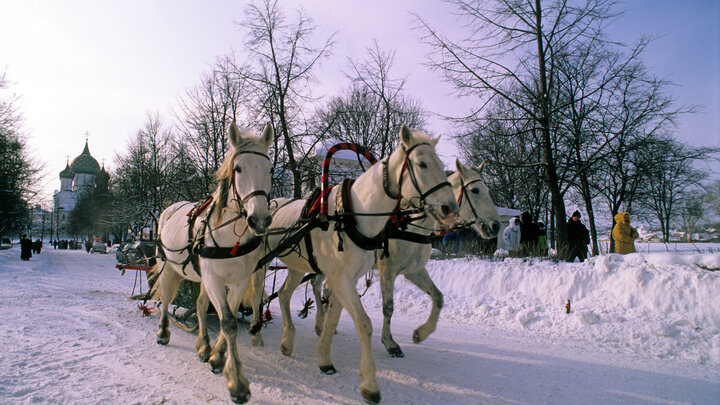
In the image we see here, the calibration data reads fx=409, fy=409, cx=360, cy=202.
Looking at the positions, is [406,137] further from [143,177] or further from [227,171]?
[143,177]

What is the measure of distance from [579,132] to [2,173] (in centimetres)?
2835

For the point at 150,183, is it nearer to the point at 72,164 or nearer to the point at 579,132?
the point at 579,132

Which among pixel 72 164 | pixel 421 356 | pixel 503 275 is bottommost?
pixel 421 356

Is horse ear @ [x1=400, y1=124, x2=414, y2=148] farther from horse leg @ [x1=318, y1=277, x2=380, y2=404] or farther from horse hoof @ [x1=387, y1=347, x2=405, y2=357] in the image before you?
horse hoof @ [x1=387, y1=347, x2=405, y2=357]

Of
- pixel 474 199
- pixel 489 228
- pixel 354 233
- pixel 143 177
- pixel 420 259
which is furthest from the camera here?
pixel 143 177

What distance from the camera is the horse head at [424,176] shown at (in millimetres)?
3396

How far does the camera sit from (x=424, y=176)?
3.53 metres

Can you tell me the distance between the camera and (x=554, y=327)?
20.6 feet

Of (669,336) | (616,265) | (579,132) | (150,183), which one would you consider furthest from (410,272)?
(150,183)

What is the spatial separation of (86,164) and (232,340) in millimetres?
99683

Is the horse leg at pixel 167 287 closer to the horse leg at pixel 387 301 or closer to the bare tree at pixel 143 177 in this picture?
the horse leg at pixel 387 301

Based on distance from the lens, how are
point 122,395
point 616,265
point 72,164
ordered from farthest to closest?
point 72,164
point 616,265
point 122,395

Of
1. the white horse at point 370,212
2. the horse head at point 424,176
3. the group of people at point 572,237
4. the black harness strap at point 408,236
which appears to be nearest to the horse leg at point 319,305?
the black harness strap at point 408,236

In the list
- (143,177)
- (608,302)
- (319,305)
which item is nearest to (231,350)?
(319,305)
